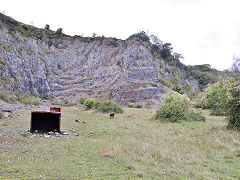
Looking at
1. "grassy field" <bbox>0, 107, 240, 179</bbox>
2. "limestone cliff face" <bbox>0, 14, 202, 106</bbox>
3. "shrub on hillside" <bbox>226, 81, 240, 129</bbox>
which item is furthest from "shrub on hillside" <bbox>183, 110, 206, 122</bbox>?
"limestone cliff face" <bbox>0, 14, 202, 106</bbox>

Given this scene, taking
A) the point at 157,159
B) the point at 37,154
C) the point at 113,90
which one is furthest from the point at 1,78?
the point at 157,159

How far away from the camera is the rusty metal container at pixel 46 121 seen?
10.3 meters

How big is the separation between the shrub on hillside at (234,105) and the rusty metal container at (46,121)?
1201cm

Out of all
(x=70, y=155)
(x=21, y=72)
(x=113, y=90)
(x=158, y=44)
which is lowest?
(x=70, y=155)

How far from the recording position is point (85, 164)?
5465 mm

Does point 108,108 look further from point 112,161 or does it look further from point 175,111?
point 112,161

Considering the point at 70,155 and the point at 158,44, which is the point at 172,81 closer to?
the point at 158,44

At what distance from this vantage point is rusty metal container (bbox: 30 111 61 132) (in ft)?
33.9

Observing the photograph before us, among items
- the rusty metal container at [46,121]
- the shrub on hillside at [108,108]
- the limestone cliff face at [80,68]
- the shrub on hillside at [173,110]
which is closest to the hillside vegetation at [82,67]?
the limestone cliff face at [80,68]

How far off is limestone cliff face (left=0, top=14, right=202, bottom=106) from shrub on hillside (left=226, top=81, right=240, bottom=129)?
80.0 ft

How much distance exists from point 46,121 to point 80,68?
120ft

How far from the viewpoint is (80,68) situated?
45844 millimetres

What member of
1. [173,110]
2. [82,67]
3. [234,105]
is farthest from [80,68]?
[234,105]

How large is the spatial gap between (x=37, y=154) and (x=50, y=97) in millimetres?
34759
